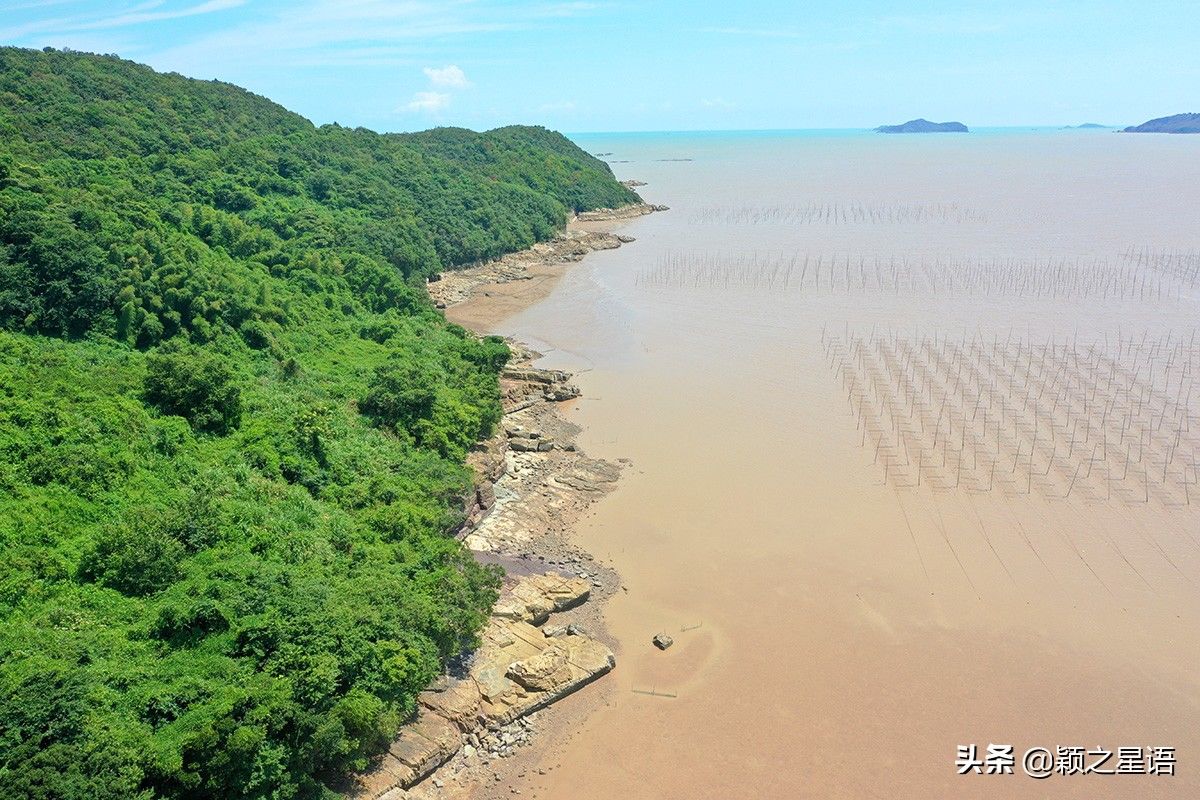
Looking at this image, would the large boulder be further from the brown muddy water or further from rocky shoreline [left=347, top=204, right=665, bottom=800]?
the brown muddy water

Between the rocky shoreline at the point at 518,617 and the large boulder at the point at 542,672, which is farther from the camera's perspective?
the large boulder at the point at 542,672

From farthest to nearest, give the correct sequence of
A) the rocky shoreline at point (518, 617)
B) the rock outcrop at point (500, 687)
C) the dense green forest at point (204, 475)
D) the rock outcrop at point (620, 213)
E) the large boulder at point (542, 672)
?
the rock outcrop at point (620, 213) < the large boulder at point (542, 672) < the rocky shoreline at point (518, 617) < the rock outcrop at point (500, 687) < the dense green forest at point (204, 475)

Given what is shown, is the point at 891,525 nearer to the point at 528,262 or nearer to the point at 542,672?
the point at 542,672

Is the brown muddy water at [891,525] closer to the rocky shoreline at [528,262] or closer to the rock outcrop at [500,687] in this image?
the rock outcrop at [500,687]

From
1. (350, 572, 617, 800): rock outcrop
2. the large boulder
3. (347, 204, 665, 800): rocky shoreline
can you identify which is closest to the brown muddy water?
(347, 204, 665, 800): rocky shoreline

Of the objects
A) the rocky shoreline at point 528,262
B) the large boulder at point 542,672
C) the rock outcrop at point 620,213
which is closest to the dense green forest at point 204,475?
the large boulder at point 542,672

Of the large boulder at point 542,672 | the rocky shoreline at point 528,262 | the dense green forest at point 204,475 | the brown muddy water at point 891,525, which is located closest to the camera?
the dense green forest at point 204,475

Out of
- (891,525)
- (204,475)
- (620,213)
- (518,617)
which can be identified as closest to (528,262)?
(620,213)

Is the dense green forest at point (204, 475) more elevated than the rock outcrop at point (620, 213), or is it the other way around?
the rock outcrop at point (620, 213)
